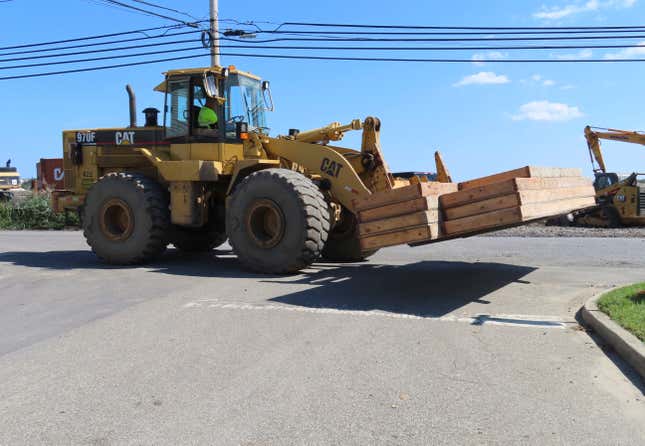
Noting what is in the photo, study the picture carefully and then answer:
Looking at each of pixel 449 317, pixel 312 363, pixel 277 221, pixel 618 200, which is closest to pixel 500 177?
pixel 449 317

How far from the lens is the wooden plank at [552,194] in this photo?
7.02 metres

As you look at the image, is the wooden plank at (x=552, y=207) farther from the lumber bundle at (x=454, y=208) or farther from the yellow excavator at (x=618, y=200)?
the yellow excavator at (x=618, y=200)

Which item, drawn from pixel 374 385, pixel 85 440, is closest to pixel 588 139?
pixel 374 385

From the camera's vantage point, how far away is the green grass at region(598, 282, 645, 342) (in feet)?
17.9

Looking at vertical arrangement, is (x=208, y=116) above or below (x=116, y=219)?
above

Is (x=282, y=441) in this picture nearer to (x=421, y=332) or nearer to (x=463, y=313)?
(x=421, y=332)

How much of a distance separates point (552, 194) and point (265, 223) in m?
4.37

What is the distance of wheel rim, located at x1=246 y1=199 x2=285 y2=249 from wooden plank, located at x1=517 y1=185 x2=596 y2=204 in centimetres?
370

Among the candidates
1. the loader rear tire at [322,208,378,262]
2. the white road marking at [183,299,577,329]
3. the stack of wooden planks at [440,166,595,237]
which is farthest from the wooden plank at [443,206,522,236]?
the loader rear tire at [322,208,378,262]

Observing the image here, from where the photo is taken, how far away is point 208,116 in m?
10.6

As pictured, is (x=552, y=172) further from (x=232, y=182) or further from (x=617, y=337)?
(x=232, y=182)

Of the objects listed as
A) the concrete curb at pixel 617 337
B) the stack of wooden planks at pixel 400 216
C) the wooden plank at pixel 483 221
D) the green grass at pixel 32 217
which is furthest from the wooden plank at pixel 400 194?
the green grass at pixel 32 217

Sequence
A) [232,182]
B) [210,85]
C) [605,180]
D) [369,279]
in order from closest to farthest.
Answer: [369,279]
[210,85]
[232,182]
[605,180]

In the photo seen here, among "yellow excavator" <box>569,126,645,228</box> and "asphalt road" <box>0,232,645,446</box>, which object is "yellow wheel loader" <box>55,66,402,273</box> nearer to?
"asphalt road" <box>0,232,645,446</box>
